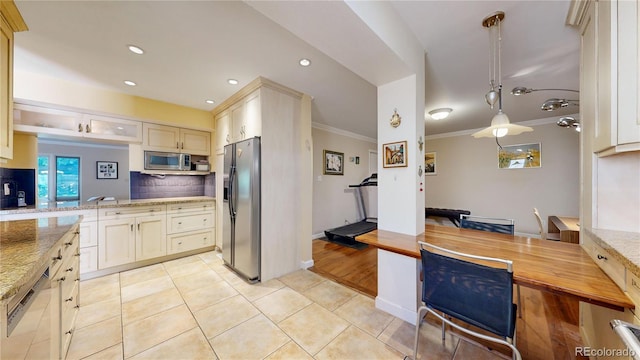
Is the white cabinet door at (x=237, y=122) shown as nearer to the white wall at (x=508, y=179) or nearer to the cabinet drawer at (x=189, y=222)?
the cabinet drawer at (x=189, y=222)

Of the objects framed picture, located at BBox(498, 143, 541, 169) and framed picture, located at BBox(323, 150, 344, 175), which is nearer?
framed picture, located at BBox(498, 143, 541, 169)

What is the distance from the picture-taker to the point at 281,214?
8.99 ft

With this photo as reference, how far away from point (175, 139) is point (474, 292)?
13.6 feet

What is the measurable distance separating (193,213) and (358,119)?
11.0ft

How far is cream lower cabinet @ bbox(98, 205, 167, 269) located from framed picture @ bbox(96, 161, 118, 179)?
5.20 ft

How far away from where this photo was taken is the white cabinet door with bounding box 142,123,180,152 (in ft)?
10.5

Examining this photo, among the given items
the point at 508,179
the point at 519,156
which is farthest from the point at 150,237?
the point at 519,156

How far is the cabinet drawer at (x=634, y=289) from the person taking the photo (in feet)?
2.66

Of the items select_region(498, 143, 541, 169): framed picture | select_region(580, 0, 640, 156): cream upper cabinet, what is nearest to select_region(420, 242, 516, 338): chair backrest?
select_region(580, 0, 640, 156): cream upper cabinet

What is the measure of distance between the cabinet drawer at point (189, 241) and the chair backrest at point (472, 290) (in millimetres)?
3346

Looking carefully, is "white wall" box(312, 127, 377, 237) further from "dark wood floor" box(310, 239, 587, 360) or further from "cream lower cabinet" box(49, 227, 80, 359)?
"cream lower cabinet" box(49, 227, 80, 359)

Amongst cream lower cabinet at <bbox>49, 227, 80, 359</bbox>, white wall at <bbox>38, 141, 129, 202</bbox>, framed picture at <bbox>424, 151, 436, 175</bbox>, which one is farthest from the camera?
framed picture at <bbox>424, 151, 436, 175</bbox>

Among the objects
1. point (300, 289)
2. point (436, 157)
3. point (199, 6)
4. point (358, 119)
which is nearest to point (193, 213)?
point (300, 289)

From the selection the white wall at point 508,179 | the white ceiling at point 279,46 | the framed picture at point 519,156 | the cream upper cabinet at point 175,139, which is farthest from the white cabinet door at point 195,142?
the framed picture at point 519,156
